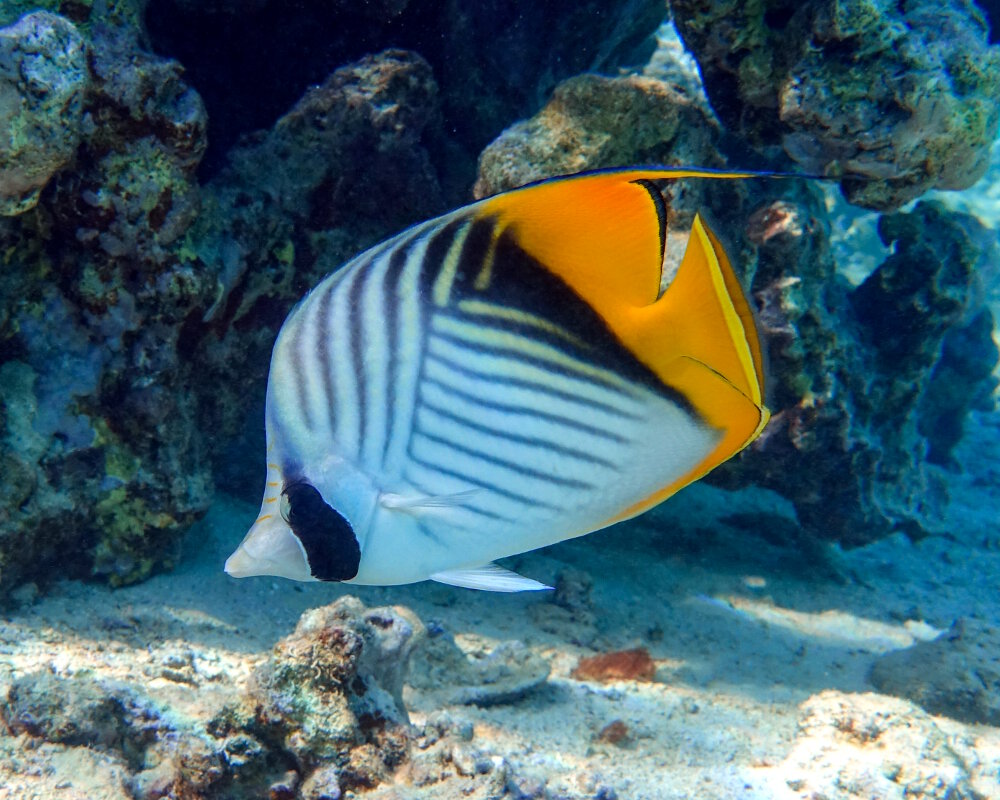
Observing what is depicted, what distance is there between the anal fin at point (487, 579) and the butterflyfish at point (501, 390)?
0.06 metres

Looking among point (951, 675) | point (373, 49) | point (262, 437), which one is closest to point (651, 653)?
point (951, 675)

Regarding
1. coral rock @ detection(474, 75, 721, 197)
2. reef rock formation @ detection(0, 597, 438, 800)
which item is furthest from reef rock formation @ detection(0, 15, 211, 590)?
coral rock @ detection(474, 75, 721, 197)

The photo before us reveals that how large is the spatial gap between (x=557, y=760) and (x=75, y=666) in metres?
2.19

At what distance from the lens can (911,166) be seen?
3832 millimetres

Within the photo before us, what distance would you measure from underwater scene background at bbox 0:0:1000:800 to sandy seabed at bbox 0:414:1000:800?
0.08 feet

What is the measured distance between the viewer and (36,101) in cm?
274

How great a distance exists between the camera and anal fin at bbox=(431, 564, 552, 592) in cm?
110

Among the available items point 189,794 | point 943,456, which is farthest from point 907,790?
point 943,456

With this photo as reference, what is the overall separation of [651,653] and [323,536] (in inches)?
161

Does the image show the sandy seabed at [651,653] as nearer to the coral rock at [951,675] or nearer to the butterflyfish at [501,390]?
the coral rock at [951,675]

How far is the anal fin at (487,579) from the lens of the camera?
3.62 feet

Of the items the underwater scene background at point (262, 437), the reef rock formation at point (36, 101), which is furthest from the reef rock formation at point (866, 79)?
the reef rock formation at point (36, 101)

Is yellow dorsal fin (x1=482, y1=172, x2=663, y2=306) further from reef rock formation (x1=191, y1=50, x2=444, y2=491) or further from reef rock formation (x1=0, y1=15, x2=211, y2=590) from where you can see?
reef rock formation (x1=191, y1=50, x2=444, y2=491)

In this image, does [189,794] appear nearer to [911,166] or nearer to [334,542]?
[334,542]
